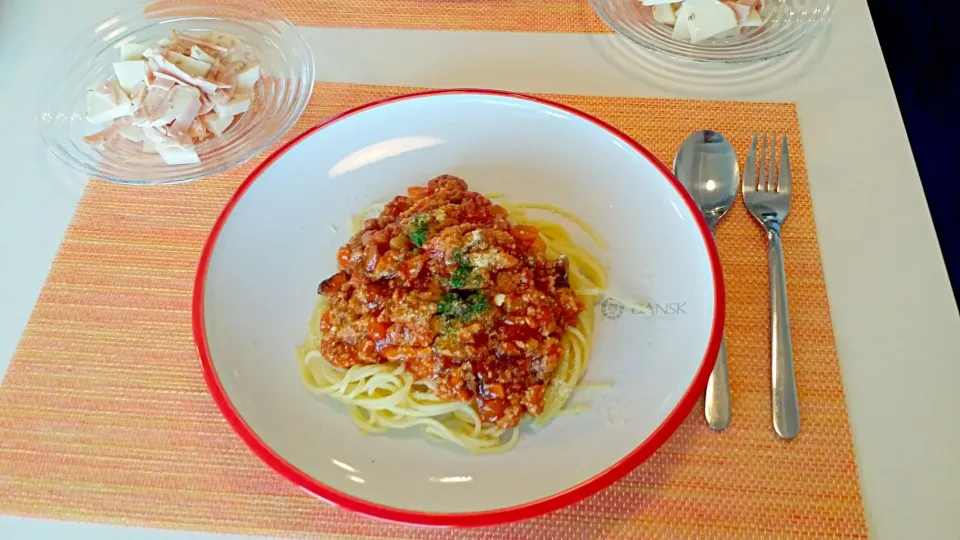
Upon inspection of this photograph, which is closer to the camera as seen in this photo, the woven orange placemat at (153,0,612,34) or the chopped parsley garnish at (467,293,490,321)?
the chopped parsley garnish at (467,293,490,321)

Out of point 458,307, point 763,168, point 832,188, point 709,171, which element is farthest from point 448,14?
point 832,188

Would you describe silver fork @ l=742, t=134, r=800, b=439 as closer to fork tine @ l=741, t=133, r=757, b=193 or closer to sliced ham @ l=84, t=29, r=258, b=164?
fork tine @ l=741, t=133, r=757, b=193

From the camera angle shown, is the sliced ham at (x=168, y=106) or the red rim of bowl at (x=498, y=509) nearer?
the red rim of bowl at (x=498, y=509)

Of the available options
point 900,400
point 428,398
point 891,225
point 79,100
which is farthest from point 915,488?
point 79,100

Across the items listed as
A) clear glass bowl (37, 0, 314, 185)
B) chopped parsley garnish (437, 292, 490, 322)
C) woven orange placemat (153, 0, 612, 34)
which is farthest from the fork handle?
clear glass bowl (37, 0, 314, 185)

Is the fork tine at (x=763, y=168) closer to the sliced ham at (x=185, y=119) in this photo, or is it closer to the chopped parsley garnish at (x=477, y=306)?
the chopped parsley garnish at (x=477, y=306)

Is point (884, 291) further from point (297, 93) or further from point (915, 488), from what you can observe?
point (297, 93)

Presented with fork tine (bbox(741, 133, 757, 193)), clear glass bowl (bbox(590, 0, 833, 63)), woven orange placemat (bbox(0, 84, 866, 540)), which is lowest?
woven orange placemat (bbox(0, 84, 866, 540))

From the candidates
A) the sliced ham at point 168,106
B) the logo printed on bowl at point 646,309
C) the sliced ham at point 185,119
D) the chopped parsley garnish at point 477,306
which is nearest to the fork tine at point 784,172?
the logo printed on bowl at point 646,309
